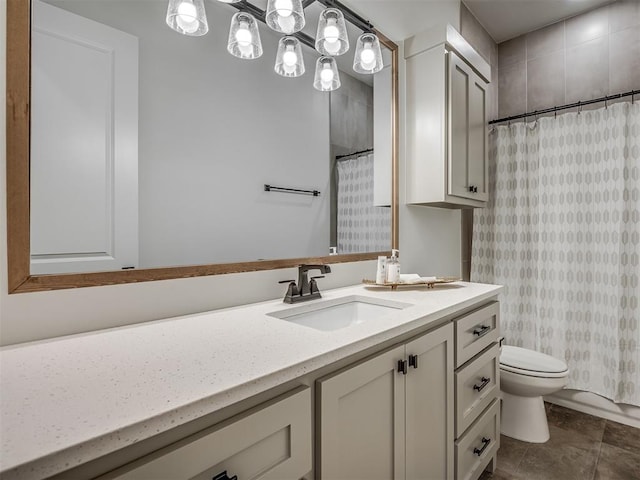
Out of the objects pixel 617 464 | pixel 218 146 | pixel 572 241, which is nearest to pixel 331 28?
pixel 218 146

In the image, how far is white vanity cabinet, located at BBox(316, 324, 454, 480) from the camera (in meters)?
0.78

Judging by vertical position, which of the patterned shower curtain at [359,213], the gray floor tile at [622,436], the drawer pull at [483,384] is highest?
the patterned shower curtain at [359,213]

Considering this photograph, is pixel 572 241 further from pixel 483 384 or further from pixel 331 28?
pixel 331 28

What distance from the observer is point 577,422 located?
2137mm

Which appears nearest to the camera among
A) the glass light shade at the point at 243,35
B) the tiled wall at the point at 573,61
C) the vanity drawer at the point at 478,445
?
the glass light shade at the point at 243,35

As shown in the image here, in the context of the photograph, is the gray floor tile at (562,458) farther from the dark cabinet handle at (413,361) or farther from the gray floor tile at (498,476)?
the dark cabinet handle at (413,361)

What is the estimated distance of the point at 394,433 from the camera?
97cm

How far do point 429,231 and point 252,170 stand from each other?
4.29 ft

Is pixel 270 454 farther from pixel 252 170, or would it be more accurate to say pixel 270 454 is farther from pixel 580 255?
pixel 580 255

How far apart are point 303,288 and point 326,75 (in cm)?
97

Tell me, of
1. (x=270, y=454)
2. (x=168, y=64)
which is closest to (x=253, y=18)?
(x=168, y=64)

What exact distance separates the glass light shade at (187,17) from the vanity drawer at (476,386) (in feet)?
4.91

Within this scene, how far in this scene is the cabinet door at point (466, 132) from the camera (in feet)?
6.02

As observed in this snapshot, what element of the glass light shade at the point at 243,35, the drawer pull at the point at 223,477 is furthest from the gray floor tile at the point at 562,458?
the glass light shade at the point at 243,35
